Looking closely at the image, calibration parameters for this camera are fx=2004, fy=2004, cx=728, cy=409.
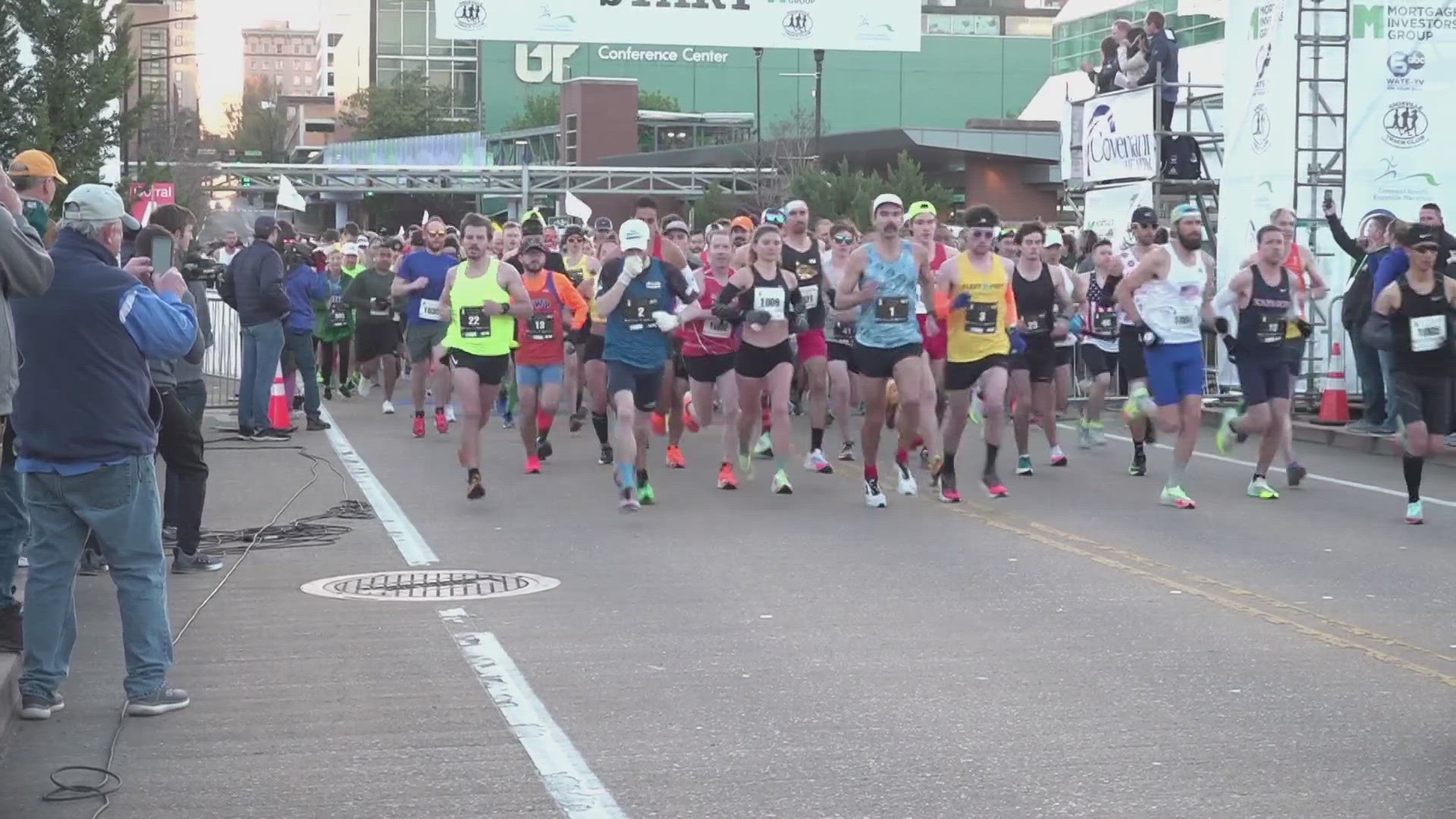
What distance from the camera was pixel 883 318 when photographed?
1293 centimetres

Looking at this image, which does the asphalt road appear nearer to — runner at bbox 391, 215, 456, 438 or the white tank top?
the white tank top

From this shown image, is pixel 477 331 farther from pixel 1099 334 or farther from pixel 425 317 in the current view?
pixel 1099 334

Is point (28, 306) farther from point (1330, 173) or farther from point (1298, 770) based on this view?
point (1330, 173)

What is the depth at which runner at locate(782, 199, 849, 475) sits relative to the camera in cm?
1457

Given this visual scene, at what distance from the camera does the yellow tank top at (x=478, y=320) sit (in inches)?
537

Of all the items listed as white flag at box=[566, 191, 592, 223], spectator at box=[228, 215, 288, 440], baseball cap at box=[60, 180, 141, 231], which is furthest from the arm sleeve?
white flag at box=[566, 191, 592, 223]

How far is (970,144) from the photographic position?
58.2 metres

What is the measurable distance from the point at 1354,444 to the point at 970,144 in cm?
4112

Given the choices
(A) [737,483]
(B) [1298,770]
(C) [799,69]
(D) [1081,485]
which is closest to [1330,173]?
(D) [1081,485]

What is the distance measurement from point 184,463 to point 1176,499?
640 cm

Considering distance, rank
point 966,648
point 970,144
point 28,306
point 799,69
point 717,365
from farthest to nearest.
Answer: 1. point 799,69
2. point 970,144
3. point 717,365
4. point 966,648
5. point 28,306

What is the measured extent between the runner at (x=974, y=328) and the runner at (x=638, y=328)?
182 cm

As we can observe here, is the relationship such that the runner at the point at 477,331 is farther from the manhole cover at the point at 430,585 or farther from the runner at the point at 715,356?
the manhole cover at the point at 430,585

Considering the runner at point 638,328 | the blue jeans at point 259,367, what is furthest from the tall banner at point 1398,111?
the blue jeans at point 259,367
